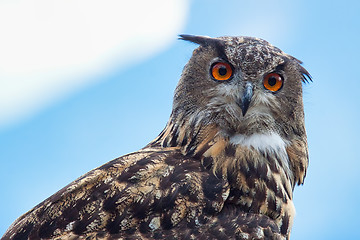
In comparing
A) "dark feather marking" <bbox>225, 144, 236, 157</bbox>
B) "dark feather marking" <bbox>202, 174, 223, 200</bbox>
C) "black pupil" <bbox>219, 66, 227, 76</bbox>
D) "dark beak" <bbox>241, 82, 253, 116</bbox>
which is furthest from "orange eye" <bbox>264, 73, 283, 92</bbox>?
"dark feather marking" <bbox>202, 174, 223, 200</bbox>

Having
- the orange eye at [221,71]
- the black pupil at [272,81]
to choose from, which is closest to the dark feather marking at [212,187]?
the orange eye at [221,71]

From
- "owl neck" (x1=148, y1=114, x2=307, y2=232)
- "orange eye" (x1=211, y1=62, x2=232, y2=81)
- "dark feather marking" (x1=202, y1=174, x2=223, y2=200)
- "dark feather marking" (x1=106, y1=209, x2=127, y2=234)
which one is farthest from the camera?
"orange eye" (x1=211, y1=62, x2=232, y2=81)

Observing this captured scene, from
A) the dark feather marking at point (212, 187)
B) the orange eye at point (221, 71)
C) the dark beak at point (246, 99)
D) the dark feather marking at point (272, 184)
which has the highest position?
the orange eye at point (221, 71)

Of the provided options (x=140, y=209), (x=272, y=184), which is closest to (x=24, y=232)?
(x=140, y=209)

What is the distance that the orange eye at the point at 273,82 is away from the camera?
3900mm

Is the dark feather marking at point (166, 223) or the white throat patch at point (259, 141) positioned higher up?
the white throat patch at point (259, 141)

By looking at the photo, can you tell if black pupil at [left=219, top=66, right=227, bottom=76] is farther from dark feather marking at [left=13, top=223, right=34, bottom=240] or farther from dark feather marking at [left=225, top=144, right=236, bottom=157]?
dark feather marking at [left=13, top=223, right=34, bottom=240]

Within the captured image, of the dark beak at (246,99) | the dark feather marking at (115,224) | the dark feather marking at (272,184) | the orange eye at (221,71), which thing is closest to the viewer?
the dark feather marking at (115,224)

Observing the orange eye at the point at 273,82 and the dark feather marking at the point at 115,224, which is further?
the orange eye at the point at 273,82

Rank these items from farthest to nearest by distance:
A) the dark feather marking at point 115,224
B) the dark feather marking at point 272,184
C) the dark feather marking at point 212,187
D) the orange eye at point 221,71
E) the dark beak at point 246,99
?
the orange eye at point 221,71 < the dark beak at point 246,99 < the dark feather marking at point 272,184 < the dark feather marking at point 212,187 < the dark feather marking at point 115,224

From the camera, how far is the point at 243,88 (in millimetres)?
3781

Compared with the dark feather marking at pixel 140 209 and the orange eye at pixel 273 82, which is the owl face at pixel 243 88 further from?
the dark feather marking at pixel 140 209

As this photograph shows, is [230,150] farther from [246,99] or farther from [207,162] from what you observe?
[246,99]

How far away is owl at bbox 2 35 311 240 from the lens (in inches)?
121
